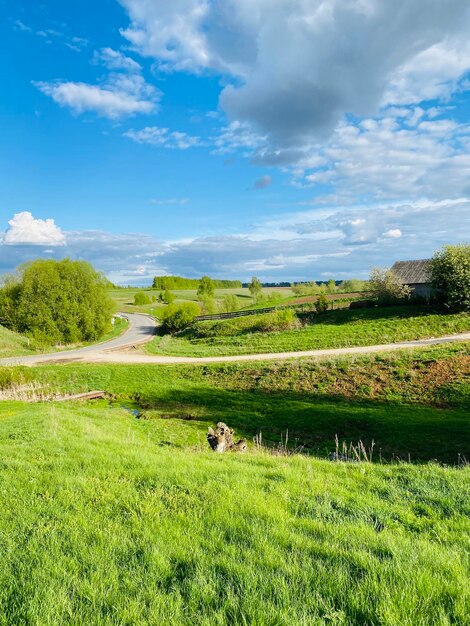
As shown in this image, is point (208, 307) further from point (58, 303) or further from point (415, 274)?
point (415, 274)

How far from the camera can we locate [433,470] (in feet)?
22.9

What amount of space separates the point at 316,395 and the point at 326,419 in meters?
3.91

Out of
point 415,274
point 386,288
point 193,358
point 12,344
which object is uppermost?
point 415,274

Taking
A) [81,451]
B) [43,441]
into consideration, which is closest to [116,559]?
[81,451]

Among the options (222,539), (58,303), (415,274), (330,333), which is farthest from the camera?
(415,274)

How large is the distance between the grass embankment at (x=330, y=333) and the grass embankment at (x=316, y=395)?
721 centimetres

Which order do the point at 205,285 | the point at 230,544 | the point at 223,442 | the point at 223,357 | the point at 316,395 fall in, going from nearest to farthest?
the point at 230,544 → the point at 223,442 → the point at 316,395 → the point at 223,357 → the point at 205,285

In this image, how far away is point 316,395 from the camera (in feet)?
72.4

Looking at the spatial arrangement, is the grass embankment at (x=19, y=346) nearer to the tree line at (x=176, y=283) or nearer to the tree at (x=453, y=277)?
the tree at (x=453, y=277)

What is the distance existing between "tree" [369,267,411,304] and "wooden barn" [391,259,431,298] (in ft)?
14.1

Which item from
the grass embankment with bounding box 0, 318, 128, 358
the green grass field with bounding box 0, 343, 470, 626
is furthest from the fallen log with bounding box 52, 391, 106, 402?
the grass embankment with bounding box 0, 318, 128, 358

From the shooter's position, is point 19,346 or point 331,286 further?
point 331,286

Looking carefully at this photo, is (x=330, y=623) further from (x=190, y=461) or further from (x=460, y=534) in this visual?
(x=190, y=461)

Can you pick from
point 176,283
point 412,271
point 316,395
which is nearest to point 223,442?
point 316,395
